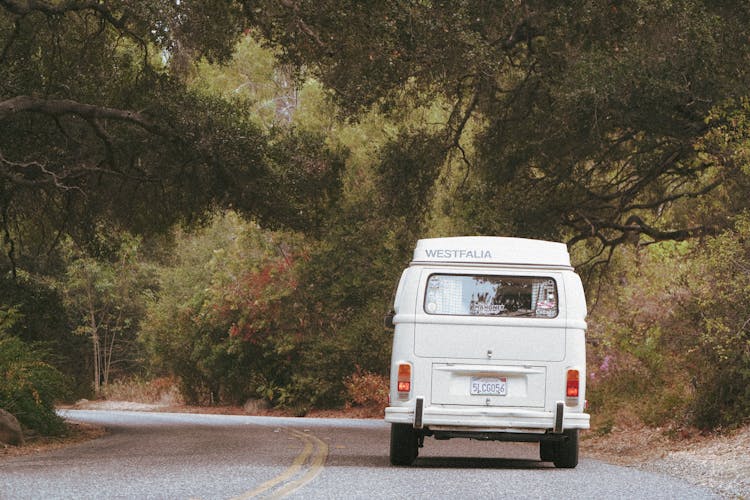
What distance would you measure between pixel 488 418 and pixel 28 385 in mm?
9469

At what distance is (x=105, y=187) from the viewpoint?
22.7 metres

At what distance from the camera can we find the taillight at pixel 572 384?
41.7 ft

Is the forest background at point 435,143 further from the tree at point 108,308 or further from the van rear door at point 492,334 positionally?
the tree at point 108,308

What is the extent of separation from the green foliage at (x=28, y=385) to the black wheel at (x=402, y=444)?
7121mm

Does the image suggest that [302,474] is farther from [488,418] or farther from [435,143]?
[435,143]

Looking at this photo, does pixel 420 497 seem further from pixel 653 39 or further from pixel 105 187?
pixel 105 187

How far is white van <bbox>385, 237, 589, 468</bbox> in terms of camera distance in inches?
499

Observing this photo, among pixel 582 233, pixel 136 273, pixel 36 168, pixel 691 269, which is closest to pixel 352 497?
pixel 691 269

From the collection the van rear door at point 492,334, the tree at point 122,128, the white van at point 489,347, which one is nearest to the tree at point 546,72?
the tree at point 122,128

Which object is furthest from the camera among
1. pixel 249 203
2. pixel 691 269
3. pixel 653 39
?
pixel 249 203

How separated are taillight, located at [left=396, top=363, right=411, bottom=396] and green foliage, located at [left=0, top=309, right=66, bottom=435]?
7.41 meters

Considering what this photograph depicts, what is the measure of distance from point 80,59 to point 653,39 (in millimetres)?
10140

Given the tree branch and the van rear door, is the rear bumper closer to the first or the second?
the van rear door

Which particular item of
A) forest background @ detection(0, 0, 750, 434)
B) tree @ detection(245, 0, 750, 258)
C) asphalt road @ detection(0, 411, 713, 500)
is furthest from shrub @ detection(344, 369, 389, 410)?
asphalt road @ detection(0, 411, 713, 500)
